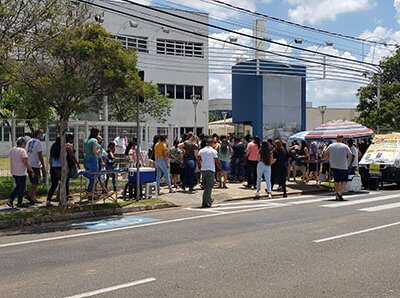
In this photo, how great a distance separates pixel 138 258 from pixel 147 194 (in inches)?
263

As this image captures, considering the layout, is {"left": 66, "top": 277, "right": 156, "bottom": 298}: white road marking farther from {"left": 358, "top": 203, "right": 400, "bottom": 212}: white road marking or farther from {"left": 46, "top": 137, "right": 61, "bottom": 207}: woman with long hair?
{"left": 358, "top": 203, "right": 400, "bottom": 212}: white road marking

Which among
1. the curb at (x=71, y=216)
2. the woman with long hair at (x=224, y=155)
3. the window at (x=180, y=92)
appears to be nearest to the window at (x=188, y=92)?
the window at (x=180, y=92)

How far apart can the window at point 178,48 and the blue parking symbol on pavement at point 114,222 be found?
3319cm

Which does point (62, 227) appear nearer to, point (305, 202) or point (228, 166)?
point (305, 202)

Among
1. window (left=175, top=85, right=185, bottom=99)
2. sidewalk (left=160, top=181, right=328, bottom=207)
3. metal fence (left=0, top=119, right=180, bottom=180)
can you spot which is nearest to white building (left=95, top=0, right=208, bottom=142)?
window (left=175, top=85, right=185, bottom=99)

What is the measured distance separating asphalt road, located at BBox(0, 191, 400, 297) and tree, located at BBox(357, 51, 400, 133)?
25765 mm

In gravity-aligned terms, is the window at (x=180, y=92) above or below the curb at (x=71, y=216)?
above

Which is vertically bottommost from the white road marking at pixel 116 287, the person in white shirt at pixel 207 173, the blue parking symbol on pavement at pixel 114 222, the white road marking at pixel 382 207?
the blue parking symbol on pavement at pixel 114 222

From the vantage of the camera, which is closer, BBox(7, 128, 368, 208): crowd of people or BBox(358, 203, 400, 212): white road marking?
Answer: BBox(358, 203, 400, 212): white road marking

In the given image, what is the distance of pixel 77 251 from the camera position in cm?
821

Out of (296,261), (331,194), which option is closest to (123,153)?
(331,194)

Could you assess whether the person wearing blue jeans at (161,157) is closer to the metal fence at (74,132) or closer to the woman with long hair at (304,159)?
the metal fence at (74,132)

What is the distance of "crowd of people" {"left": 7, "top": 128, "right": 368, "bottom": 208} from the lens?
13.2 meters

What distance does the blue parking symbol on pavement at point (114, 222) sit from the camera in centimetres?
1076
